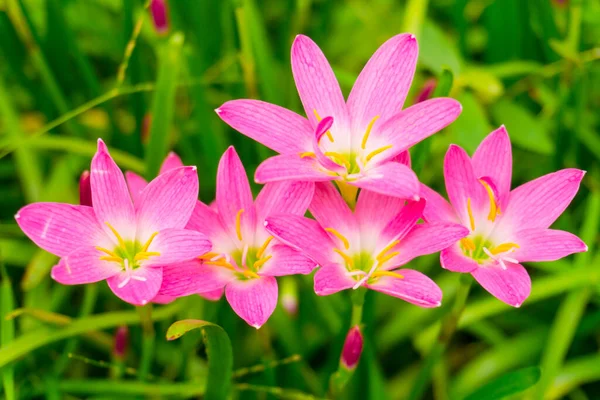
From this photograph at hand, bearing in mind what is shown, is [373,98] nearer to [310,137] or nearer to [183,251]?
[310,137]

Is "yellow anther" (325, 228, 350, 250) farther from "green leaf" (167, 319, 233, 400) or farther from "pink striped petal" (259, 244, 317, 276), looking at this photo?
"green leaf" (167, 319, 233, 400)

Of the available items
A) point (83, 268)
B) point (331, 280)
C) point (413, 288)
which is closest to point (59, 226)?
point (83, 268)

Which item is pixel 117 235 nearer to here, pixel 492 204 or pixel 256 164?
pixel 492 204

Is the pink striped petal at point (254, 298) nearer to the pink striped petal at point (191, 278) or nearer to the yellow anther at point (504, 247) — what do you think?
the pink striped petal at point (191, 278)

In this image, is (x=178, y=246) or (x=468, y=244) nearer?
(x=178, y=246)

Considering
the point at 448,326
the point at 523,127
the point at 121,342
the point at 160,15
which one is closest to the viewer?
the point at 448,326

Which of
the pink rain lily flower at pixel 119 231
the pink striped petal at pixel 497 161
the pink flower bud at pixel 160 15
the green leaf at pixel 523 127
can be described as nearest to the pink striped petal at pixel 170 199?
the pink rain lily flower at pixel 119 231

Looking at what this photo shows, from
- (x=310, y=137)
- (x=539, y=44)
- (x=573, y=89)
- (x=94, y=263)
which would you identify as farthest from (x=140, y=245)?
(x=539, y=44)
